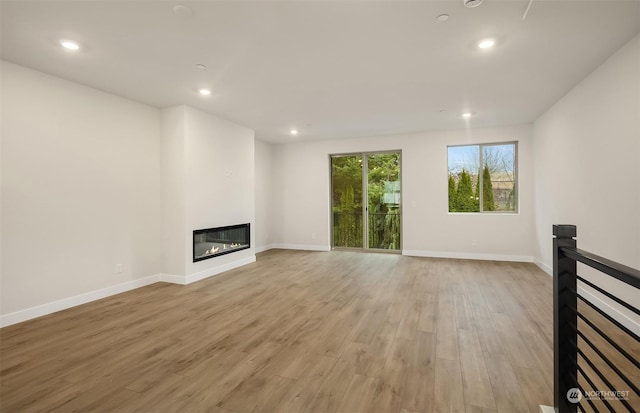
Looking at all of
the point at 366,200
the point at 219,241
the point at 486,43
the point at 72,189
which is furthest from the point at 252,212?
the point at 486,43

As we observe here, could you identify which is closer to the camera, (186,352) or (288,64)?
(186,352)

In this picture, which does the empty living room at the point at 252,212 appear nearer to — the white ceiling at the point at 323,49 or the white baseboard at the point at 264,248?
the white ceiling at the point at 323,49

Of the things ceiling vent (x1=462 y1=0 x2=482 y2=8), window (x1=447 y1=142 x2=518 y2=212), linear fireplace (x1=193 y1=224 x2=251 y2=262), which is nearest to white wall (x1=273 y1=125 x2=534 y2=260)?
window (x1=447 y1=142 x2=518 y2=212)

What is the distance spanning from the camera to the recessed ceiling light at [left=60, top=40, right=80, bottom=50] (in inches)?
108

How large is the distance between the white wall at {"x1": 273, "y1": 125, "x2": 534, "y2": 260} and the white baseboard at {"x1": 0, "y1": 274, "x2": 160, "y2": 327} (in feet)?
12.1

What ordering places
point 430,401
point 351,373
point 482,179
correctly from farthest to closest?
point 482,179 < point 351,373 < point 430,401

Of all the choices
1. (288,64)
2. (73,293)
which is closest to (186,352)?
(73,293)

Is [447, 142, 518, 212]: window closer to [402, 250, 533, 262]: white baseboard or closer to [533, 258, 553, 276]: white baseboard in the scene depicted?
[402, 250, 533, 262]: white baseboard

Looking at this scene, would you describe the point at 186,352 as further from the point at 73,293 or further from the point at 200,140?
the point at 200,140

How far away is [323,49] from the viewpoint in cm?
291

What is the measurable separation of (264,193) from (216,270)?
9.16ft

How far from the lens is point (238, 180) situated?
5.66 metres

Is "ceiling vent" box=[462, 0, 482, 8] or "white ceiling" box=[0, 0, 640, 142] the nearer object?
"ceiling vent" box=[462, 0, 482, 8]

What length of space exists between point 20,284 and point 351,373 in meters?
3.51
